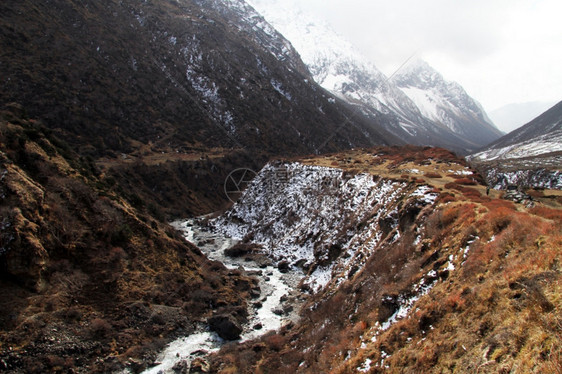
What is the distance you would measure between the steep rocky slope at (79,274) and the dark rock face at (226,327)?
5.43ft

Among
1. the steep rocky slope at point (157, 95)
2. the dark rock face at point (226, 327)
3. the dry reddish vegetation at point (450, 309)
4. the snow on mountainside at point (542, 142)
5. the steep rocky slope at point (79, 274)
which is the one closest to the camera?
the dry reddish vegetation at point (450, 309)

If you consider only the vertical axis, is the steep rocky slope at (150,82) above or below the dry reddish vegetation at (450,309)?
above

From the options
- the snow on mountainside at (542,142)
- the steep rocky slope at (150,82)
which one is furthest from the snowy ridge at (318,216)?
the snow on mountainside at (542,142)

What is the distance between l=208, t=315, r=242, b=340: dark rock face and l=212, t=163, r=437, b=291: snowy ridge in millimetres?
9697

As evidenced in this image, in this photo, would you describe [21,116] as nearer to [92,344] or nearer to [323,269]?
[92,344]

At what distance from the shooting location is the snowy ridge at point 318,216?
2894 cm

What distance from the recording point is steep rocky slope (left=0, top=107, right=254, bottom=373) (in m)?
18.2

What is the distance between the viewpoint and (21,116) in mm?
27266

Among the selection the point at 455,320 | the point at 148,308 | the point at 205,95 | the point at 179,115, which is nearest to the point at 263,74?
the point at 205,95

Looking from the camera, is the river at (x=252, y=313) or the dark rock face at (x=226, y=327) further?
the dark rock face at (x=226, y=327)

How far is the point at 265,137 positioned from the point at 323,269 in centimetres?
8343

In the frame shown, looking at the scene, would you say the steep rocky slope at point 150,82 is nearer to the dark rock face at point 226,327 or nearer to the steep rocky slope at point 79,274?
the steep rocky slope at point 79,274

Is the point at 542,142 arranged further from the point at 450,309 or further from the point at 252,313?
the point at 450,309

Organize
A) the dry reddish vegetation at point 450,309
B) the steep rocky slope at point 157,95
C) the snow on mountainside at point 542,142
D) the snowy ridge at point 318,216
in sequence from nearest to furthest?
the dry reddish vegetation at point 450,309, the snowy ridge at point 318,216, the steep rocky slope at point 157,95, the snow on mountainside at point 542,142
